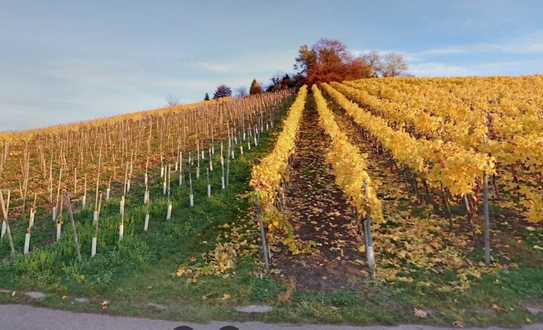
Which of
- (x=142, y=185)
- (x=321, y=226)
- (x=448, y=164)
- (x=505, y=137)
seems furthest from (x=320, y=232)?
(x=505, y=137)

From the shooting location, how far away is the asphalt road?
226 inches

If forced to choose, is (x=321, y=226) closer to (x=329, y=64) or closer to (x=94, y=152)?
(x=94, y=152)

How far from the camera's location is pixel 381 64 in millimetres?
82562

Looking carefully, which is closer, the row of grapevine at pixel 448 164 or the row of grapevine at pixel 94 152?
the row of grapevine at pixel 448 164

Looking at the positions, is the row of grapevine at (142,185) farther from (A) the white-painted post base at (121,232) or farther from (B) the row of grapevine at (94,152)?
(B) the row of grapevine at (94,152)

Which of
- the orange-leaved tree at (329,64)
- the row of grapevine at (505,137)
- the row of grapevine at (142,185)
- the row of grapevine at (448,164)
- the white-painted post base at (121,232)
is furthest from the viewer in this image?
the orange-leaved tree at (329,64)

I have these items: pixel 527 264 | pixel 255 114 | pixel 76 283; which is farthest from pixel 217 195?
pixel 255 114

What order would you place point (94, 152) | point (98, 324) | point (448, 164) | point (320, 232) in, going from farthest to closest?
1. point (94, 152)
2. point (320, 232)
3. point (448, 164)
4. point (98, 324)

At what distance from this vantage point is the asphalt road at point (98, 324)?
5.75m

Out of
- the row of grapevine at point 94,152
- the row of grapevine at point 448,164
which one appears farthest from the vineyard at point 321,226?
the row of grapevine at point 94,152

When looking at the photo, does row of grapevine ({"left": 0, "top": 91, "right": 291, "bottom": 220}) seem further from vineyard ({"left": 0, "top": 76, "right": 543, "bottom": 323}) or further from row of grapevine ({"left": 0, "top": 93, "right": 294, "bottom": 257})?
vineyard ({"left": 0, "top": 76, "right": 543, "bottom": 323})

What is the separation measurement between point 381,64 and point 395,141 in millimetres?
75640

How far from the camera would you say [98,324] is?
19.5 feet

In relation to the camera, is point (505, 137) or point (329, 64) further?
point (329, 64)
